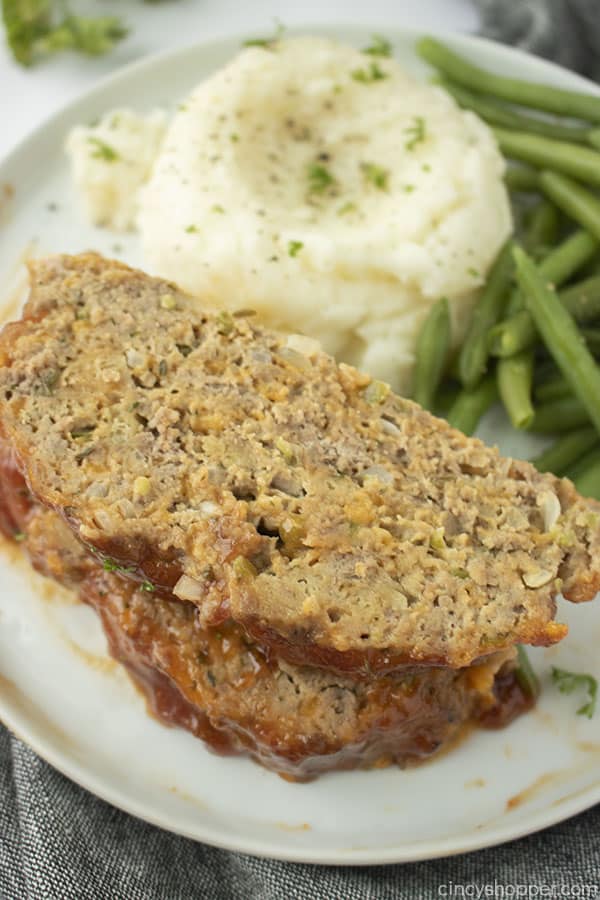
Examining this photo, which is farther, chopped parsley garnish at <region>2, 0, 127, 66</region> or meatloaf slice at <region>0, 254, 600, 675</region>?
chopped parsley garnish at <region>2, 0, 127, 66</region>

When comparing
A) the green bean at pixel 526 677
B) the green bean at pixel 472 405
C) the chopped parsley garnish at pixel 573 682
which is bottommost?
the chopped parsley garnish at pixel 573 682

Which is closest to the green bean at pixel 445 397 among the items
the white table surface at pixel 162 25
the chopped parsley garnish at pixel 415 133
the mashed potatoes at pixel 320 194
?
the mashed potatoes at pixel 320 194

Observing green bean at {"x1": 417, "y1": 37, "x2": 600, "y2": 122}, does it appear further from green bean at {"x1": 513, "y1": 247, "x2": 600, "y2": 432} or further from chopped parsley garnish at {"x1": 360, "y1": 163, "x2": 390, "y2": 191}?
green bean at {"x1": 513, "y1": 247, "x2": 600, "y2": 432}

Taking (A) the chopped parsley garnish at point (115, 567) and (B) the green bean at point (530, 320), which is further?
(B) the green bean at point (530, 320)

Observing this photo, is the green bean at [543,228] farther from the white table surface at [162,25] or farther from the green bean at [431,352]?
the white table surface at [162,25]

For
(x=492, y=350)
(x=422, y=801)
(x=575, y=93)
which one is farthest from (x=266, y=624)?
(x=575, y=93)

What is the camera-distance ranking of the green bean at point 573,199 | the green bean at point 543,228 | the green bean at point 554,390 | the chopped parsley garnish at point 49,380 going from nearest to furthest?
the chopped parsley garnish at point 49,380
the green bean at point 554,390
the green bean at point 573,199
the green bean at point 543,228

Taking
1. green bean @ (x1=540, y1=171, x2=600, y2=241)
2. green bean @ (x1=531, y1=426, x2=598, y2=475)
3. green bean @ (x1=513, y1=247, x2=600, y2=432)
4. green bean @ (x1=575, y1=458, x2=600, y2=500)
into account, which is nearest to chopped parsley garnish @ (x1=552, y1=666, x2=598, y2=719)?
green bean @ (x1=575, y1=458, x2=600, y2=500)

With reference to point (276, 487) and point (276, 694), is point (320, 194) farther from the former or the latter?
point (276, 694)
